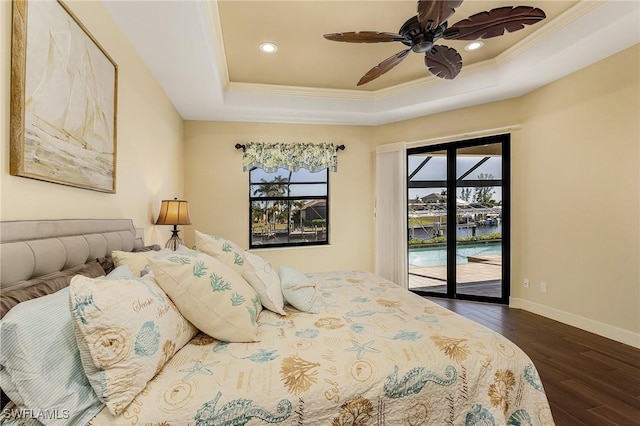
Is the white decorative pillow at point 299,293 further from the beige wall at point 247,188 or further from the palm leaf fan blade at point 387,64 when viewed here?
the beige wall at point 247,188

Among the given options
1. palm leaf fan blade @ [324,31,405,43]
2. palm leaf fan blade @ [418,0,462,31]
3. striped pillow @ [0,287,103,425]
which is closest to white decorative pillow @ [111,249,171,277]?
striped pillow @ [0,287,103,425]

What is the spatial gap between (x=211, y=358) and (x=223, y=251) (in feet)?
2.25

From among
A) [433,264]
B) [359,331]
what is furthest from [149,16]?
[433,264]

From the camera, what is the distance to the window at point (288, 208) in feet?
15.1

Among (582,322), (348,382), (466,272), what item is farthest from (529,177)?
(348,382)

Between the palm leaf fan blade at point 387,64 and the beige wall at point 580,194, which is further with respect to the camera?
the beige wall at point 580,194

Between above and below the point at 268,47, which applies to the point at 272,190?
below

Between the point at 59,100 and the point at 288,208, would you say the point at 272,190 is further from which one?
the point at 59,100

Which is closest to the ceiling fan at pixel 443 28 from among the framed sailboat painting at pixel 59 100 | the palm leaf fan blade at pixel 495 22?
the palm leaf fan blade at pixel 495 22

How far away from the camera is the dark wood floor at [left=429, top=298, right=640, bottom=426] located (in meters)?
1.80

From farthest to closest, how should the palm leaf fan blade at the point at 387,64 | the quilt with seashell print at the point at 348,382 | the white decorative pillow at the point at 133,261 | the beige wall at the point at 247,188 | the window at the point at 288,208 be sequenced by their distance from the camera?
1. the window at the point at 288,208
2. the beige wall at the point at 247,188
3. the palm leaf fan blade at the point at 387,64
4. the white decorative pillow at the point at 133,261
5. the quilt with seashell print at the point at 348,382

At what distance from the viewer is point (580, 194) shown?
122 inches

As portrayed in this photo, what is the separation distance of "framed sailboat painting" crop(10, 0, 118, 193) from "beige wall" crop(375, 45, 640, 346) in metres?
4.08

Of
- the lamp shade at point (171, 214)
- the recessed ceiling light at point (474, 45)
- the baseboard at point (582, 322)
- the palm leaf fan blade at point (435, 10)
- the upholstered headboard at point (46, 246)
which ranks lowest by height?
the baseboard at point (582, 322)
